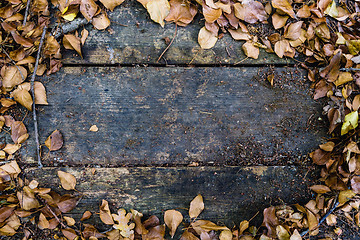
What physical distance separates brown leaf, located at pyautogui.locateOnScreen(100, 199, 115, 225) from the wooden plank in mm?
210

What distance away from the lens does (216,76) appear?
120 cm

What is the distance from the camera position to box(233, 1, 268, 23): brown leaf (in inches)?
45.6

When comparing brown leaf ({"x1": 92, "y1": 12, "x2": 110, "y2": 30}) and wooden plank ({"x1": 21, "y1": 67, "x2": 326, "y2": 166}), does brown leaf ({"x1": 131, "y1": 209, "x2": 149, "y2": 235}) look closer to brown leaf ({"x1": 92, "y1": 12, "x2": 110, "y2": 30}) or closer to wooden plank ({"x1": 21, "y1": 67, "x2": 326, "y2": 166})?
wooden plank ({"x1": 21, "y1": 67, "x2": 326, "y2": 166})

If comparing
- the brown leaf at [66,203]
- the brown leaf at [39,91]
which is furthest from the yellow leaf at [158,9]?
the brown leaf at [66,203]

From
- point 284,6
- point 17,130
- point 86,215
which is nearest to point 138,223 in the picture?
point 86,215

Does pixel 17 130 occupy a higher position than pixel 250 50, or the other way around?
pixel 250 50

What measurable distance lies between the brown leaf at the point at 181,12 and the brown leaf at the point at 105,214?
1030mm

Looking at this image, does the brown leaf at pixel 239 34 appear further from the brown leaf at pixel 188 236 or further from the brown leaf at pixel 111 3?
the brown leaf at pixel 188 236

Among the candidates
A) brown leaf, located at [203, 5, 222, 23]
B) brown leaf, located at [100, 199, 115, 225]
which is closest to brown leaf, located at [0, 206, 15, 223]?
brown leaf, located at [100, 199, 115, 225]

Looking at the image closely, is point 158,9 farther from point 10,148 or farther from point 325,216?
point 325,216

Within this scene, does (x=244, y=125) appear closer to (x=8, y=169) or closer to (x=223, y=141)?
(x=223, y=141)

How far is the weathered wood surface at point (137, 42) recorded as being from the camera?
46.6 inches

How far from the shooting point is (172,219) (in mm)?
1161

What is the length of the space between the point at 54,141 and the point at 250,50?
1154mm
